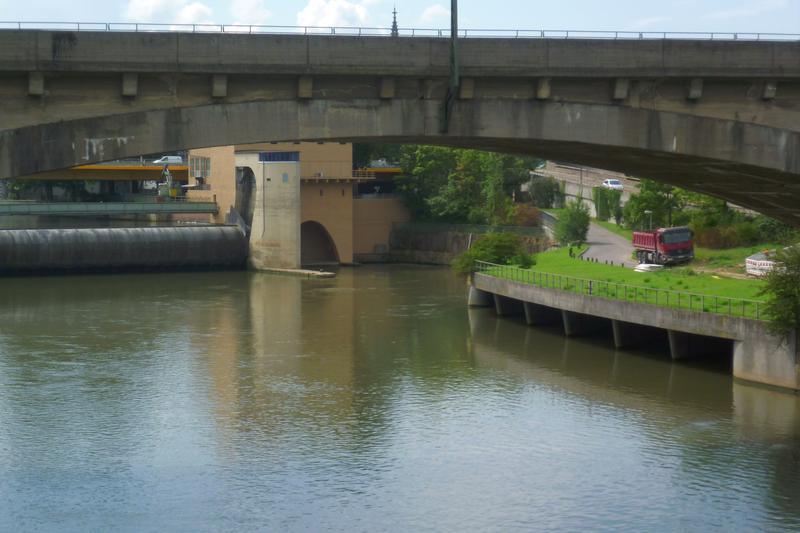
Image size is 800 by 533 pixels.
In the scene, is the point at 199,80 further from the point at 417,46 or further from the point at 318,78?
the point at 417,46

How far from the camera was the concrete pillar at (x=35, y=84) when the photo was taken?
23.1 meters

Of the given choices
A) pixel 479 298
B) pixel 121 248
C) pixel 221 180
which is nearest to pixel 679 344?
pixel 479 298

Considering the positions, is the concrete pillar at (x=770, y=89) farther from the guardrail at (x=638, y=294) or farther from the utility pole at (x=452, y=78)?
the guardrail at (x=638, y=294)

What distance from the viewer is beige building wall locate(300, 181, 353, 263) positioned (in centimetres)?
8688

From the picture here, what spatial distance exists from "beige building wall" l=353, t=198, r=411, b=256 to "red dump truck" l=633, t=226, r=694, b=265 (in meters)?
34.3

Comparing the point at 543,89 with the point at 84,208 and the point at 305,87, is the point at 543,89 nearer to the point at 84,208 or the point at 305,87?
the point at 305,87

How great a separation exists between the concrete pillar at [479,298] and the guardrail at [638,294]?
1.30 metres

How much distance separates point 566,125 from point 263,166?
182 ft

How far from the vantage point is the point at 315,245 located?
89562 mm

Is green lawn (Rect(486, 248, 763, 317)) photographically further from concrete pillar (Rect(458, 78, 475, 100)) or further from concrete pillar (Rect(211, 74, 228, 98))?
concrete pillar (Rect(211, 74, 228, 98))

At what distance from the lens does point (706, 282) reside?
48.8 m

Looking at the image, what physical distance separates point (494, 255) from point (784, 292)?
25.7m

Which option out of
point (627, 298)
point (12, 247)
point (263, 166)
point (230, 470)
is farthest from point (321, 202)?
point (230, 470)

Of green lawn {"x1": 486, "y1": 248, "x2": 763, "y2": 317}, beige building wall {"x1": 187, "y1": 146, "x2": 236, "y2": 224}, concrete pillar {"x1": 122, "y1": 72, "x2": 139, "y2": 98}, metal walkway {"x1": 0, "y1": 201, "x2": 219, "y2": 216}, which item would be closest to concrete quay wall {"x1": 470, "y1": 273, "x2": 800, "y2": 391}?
green lawn {"x1": 486, "y1": 248, "x2": 763, "y2": 317}
